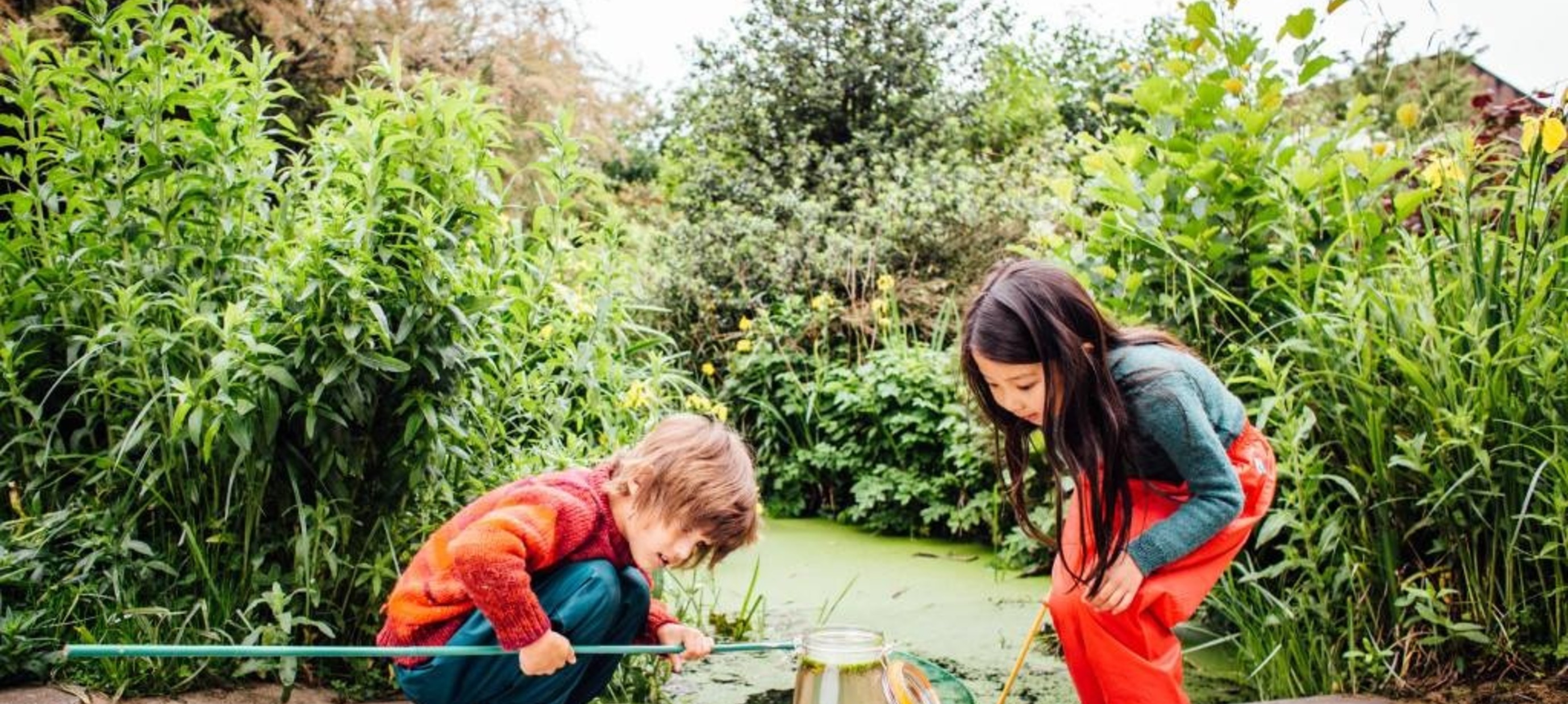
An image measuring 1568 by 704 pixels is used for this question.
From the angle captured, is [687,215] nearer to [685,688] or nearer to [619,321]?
[619,321]

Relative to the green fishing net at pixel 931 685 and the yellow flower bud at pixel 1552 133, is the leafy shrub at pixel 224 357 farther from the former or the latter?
the yellow flower bud at pixel 1552 133

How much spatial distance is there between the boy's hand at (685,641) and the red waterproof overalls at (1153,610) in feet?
2.27

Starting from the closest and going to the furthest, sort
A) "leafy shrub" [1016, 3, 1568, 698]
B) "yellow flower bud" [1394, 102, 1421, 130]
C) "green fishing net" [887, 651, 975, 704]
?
"green fishing net" [887, 651, 975, 704] → "leafy shrub" [1016, 3, 1568, 698] → "yellow flower bud" [1394, 102, 1421, 130]

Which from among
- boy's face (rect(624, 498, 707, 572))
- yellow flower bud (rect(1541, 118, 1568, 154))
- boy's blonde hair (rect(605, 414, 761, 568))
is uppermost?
yellow flower bud (rect(1541, 118, 1568, 154))

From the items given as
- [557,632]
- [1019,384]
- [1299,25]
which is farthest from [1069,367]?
[1299,25]

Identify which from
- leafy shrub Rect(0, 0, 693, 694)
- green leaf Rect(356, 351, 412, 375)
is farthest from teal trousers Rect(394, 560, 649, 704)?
green leaf Rect(356, 351, 412, 375)

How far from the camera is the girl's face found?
1.92m

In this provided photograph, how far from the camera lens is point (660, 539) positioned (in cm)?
186

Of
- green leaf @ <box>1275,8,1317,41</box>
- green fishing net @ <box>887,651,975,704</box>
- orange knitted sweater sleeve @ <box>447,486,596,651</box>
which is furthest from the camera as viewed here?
green leaf @ <box>1275,8,1317,41</box>

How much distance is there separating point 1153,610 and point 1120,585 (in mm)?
105

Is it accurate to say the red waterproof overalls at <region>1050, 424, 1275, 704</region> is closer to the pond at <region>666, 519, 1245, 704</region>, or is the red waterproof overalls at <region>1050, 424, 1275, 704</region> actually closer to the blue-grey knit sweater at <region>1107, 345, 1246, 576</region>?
the blue-grey knit sweater at <region>1107, 345, 1246, 576</region>

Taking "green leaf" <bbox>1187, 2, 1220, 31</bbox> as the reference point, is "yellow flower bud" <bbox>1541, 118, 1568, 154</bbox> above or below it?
below

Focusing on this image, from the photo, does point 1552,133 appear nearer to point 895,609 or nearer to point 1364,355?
point 1364,355

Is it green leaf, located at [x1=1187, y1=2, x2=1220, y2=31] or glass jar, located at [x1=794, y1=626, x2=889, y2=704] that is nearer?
glass jar, located at [x1=794, y1=626, x2=889, y2=704]
